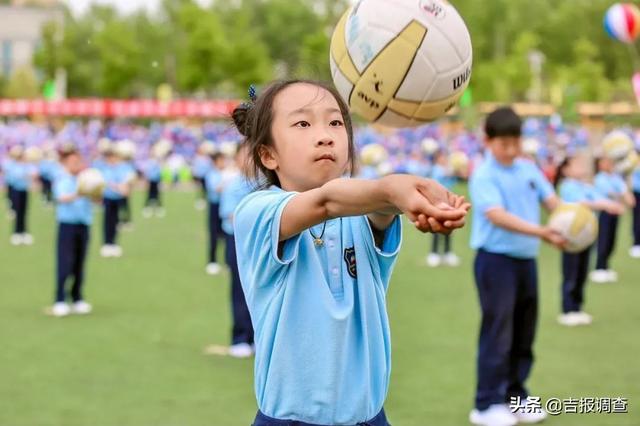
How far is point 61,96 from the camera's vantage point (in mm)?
48906

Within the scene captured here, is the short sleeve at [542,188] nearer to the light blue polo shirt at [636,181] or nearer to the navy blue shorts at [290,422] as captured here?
the navy blue shorts at [290,422]

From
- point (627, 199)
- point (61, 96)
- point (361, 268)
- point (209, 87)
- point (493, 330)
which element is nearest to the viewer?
point (361, 268)

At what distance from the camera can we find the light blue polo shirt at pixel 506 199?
5.84 metres

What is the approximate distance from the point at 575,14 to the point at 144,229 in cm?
3661

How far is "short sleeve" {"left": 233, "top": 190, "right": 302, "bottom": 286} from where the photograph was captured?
103 inches

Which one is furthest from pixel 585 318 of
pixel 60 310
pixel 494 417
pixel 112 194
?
pixel 112 194

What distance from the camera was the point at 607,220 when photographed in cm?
1256

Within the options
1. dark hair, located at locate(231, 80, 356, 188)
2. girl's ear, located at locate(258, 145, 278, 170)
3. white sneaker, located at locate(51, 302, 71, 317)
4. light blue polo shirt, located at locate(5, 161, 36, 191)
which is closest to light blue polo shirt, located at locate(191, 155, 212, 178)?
light blue polo shirt, located at locate(5, 161, 36, 191)

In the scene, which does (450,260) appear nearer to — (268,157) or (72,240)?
(72,240)

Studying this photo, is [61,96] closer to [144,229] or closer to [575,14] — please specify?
[575,14]

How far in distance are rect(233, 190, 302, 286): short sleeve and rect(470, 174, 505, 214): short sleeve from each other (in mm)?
3235

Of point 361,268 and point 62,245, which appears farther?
point 62,245

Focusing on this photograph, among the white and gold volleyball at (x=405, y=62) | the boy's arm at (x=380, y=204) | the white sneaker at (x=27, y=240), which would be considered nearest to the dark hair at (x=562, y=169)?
the white and gold volleyball at (x=405, y=62)

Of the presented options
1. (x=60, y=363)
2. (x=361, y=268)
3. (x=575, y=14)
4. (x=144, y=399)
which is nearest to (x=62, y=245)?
(x=60, y=363)
